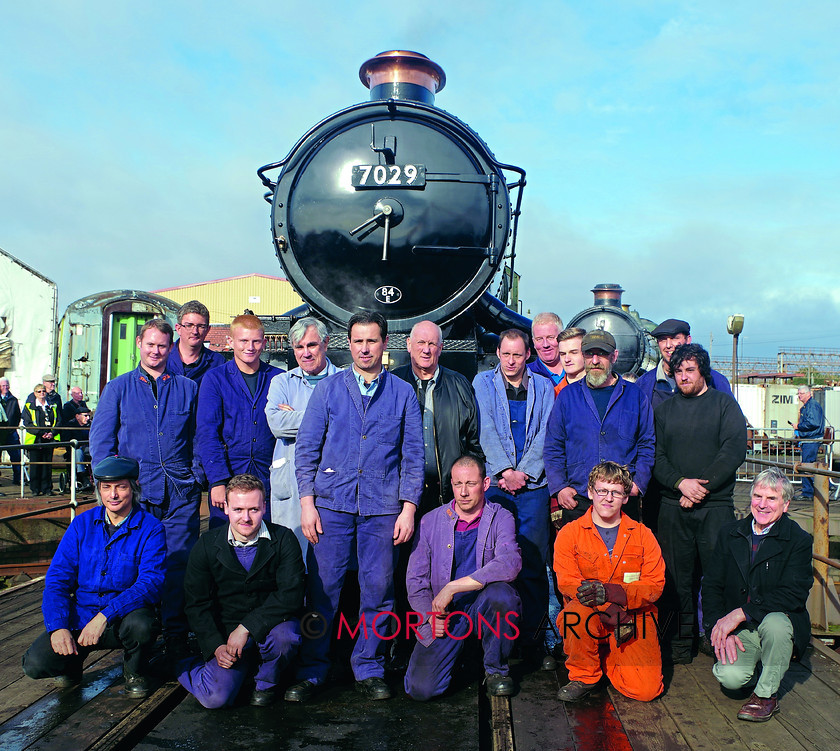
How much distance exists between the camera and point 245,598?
373cm

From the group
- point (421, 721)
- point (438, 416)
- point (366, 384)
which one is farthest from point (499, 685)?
point (366, 384)

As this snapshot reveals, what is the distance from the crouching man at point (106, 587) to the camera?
12.0 feet

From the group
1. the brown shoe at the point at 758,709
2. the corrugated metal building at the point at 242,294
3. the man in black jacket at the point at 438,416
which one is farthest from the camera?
the corrugated metal building at the point at 242,294

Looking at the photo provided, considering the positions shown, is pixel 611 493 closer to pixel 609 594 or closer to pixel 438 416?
pixel 609 594

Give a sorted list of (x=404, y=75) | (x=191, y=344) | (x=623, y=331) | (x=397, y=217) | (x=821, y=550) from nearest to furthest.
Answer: (x=191, y=344) < (x=397, y=217) < (x=821, y=550) < (x=404, y=75) < (x=623, y=331)

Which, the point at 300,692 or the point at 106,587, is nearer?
the point at 300,692

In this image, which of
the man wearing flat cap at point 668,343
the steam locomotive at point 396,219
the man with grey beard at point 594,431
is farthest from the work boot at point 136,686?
the man wearing flat cap at point 668,343

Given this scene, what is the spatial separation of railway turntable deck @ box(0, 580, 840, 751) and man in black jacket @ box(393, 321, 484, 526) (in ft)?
3.33

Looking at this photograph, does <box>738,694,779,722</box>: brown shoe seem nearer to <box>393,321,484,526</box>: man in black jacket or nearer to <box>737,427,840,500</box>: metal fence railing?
<box>393,321,484,526</box>: man in black jacket

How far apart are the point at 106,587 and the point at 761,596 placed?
3.20 metres

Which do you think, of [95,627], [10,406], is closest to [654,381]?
[95,627]

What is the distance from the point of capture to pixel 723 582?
401 centimetres

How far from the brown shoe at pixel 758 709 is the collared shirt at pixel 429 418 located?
71.6 inches

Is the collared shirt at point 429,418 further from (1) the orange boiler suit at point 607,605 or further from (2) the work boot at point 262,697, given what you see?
(2) the work boot at point 262,697
